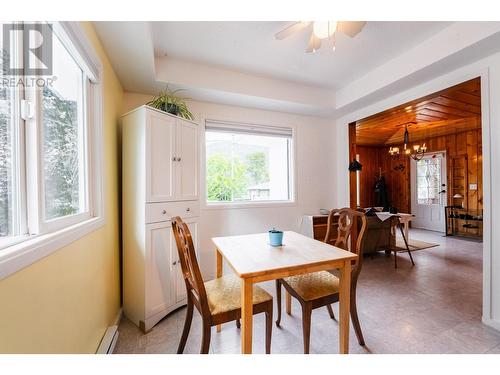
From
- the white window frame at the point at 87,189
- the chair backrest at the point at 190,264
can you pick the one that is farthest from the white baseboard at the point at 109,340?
the white window frame at the point at 87,189

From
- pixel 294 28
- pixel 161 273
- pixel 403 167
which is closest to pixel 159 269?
pixel 161 273

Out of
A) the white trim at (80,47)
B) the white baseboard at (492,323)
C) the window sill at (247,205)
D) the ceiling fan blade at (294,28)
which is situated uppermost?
→ the ceiling fan blade at (294,28)

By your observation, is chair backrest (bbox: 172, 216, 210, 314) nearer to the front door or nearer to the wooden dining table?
the wooden dining table

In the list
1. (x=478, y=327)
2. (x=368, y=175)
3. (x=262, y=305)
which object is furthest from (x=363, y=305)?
(x=368, y=175)

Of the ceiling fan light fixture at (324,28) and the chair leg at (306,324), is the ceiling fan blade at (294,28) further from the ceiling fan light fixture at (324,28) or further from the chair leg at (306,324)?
the chair leg at (306,324)

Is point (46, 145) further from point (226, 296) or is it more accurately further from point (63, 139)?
point (226, 296)

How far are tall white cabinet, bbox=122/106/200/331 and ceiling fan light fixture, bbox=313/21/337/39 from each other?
1.37m

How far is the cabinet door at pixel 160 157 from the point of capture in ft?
6.08

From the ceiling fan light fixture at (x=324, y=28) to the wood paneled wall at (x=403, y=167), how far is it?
5506mm

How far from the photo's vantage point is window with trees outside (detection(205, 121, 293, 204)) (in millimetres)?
2943

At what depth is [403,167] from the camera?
654 cm

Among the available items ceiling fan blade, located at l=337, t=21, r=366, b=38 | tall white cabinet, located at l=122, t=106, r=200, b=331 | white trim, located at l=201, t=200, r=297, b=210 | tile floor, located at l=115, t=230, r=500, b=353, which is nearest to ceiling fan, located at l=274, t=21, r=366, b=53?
ceiling fan blade, located at l=337, t=21, r=366, b=38

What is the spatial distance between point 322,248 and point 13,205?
64.2 inches

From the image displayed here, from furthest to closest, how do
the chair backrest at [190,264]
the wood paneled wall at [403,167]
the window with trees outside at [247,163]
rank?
the wood paneled wall at [403,167] → the window with trees outside at [247,163] → the chair backrest at [190,264]
